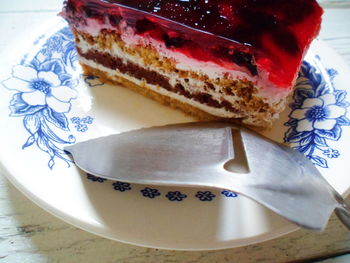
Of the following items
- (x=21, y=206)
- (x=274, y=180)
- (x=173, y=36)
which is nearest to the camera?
(x=274, y=180)

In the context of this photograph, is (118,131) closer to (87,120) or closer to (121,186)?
(87,120)

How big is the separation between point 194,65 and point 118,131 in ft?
1.05

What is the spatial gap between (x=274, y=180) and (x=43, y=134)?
673 millimetres

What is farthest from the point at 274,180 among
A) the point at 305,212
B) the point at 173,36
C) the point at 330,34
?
the point at 330,34

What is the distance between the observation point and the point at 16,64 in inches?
55.2

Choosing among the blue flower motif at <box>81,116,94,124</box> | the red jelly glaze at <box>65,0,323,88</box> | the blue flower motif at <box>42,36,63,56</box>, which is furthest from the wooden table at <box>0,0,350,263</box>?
the blue flower motif at <box>42,36,63,56</box>

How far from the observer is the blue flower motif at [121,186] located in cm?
101

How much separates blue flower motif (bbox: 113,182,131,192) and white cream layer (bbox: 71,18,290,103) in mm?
464

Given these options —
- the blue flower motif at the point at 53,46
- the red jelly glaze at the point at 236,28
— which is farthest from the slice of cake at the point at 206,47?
the blue flower motif at the point at 53,46

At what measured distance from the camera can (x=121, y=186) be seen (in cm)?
101

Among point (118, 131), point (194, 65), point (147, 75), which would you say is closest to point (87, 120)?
point (118, 131)

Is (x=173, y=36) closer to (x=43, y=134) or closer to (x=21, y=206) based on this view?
(x=43, y=134)

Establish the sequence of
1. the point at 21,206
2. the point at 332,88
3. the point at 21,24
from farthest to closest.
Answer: the point at 21,24 → the point at 332,88 → the point at 21,206

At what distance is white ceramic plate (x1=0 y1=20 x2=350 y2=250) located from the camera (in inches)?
36.3
